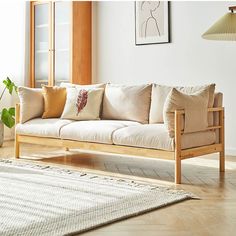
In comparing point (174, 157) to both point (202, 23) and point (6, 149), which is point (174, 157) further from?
point (6, 149)

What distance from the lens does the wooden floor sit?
8.90ft

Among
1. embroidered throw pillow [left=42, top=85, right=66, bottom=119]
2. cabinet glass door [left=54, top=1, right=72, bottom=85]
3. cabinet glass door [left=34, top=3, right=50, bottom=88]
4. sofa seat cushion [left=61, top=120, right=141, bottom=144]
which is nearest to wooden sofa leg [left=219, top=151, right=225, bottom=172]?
sofa seat cushion [left=61, top=120, right=141, bottom=144]

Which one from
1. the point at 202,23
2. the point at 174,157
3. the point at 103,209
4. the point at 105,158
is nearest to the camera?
the point at 103,209

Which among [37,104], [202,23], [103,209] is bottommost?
[103,209]

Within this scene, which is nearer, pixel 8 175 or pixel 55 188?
pixel 55 188

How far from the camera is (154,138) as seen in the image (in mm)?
4129

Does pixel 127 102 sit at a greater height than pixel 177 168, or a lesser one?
greater

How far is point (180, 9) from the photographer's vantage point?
602 centimetres

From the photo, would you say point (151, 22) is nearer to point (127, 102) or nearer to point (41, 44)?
point (127, 102)

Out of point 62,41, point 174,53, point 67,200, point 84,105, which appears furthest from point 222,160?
point 62,41

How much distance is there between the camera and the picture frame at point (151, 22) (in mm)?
6117

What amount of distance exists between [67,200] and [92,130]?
54.0 inches

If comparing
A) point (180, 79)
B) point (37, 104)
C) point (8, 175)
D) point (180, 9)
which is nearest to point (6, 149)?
point (37, 104)

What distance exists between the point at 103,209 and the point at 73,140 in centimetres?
181
